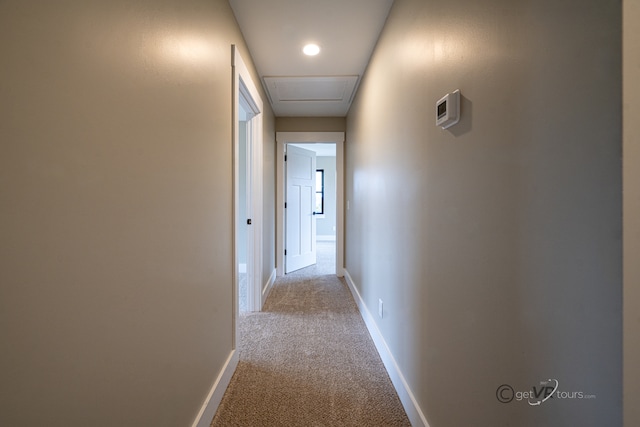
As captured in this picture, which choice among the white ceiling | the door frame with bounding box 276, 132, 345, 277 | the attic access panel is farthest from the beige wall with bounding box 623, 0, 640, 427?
the door frame with bounding box 276, 132, 345, 277

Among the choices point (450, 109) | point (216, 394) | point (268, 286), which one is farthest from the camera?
point (268, 286)

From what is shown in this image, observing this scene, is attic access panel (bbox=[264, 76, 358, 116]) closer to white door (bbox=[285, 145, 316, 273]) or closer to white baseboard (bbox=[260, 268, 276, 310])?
white door (bbox=[285, 145, 316, 273])

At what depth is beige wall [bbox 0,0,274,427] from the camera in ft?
1.79

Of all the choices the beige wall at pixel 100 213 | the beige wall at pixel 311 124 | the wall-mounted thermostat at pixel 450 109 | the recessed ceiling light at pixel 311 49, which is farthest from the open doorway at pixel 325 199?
the wall-mounted thermostat at pixel 450 109

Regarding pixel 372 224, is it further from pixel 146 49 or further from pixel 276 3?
pixel 146 49

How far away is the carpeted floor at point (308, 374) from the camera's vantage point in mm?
1601

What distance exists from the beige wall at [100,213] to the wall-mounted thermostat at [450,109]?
37.7 inches

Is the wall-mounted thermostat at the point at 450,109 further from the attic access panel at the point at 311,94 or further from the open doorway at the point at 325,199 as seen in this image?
the open doorway at the point at 325,199

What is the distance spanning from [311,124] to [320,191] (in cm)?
462

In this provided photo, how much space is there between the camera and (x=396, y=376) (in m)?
1.79

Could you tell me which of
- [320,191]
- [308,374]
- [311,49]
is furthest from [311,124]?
[320,191]

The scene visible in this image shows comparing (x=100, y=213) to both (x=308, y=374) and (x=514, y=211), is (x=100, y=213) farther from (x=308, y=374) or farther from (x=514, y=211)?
(x=308, y=374)

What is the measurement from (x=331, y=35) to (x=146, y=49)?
1.72m

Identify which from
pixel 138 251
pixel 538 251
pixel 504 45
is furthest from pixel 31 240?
pixel 504 45
